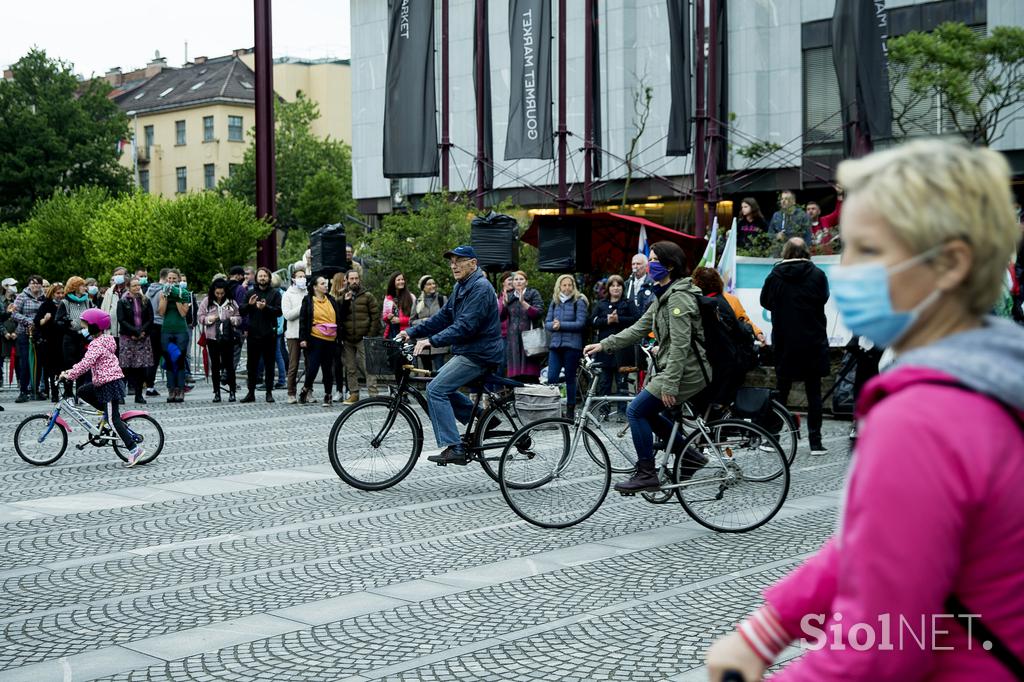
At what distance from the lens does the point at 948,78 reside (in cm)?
2595

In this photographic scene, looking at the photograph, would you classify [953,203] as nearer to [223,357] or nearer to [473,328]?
[473,328]

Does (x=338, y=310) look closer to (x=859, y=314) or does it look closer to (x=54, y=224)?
(x=859, y=314)

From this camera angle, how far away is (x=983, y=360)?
5.81 feet

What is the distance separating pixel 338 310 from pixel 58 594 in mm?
11806

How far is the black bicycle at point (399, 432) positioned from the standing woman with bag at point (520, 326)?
6.67 m

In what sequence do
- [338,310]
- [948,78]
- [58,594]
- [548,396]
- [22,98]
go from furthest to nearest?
[22,98] < [948,78] < [338,310] < [548,396] < [58,594]

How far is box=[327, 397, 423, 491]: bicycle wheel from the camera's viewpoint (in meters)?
10.2

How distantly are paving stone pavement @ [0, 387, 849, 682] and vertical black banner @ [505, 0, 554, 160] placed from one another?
20146 millimetres

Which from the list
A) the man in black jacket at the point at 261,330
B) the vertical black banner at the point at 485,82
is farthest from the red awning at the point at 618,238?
the vertical black banner at the point at 485,82

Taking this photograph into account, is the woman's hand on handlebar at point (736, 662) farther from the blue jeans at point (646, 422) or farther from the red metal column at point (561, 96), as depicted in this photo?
the red metal column at point (561, 96)

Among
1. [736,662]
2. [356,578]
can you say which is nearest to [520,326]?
[356,578]

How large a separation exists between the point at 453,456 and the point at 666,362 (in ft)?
6.85

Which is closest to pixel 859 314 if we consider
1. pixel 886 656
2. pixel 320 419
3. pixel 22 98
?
pixel 886 656

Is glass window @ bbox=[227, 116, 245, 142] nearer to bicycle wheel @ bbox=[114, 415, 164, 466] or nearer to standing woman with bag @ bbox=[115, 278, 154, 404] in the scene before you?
standing woman with bag @ bbox=[115, 278, 154, 404]
